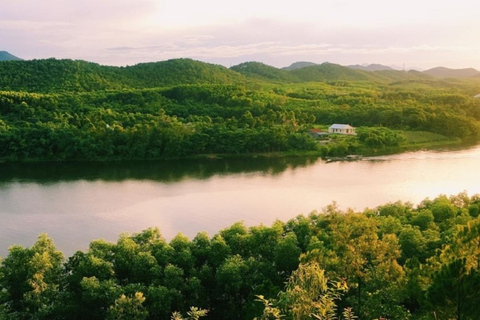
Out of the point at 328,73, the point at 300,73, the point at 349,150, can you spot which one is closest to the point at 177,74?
the point at 349,150

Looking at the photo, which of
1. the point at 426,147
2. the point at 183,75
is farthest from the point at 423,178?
the point at 183,75

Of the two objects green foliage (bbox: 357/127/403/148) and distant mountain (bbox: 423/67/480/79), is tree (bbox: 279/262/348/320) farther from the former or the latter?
distant mountain (bbox: 423/67/480/79)

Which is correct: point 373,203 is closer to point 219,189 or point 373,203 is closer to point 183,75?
point 219,189

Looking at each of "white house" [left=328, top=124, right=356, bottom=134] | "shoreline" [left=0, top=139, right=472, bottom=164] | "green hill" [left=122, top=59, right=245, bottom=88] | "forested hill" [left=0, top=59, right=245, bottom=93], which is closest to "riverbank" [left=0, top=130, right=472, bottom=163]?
"shoreline" [left=0, top=139, right=472, bottom=164]

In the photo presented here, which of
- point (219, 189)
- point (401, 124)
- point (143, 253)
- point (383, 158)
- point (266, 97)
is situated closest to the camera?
point (143, 253)

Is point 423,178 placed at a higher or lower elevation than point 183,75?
lower

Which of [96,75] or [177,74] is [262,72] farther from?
[96,75]
